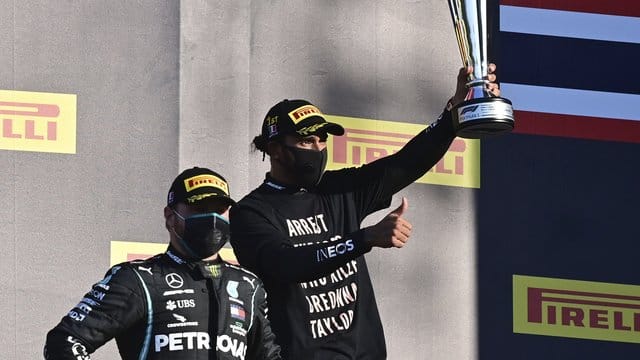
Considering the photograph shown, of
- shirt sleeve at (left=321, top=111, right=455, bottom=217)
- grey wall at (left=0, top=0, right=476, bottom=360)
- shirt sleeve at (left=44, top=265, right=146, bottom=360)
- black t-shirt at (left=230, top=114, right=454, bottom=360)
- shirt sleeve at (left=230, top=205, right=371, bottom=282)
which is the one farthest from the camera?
grey wall at (left=0, top=0, right=476, bottom=360)

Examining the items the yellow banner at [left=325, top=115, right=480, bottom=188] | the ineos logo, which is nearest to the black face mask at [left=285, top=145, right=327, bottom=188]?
the ineos logo

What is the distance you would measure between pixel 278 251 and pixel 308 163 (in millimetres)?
346

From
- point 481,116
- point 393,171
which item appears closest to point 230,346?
point 393,171

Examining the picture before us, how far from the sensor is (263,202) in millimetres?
5270

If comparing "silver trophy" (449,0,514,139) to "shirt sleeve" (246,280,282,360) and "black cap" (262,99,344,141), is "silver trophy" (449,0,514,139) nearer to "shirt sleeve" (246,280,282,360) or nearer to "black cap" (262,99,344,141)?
"black cap" (262,99,344,141)

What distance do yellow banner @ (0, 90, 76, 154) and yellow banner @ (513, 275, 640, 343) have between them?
193 centimetres

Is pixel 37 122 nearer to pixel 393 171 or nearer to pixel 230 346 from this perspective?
pixel 393 171

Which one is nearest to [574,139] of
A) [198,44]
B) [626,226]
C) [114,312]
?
[626,226]

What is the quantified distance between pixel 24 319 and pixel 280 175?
1354mm

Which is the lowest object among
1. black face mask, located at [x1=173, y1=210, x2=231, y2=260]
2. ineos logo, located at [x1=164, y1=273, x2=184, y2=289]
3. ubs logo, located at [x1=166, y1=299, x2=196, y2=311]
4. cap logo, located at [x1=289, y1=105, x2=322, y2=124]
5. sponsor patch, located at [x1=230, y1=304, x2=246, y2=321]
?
sponsor patch, located at [x1=230, y1=304, x2=246, y2=321]

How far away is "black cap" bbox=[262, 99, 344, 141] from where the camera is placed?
17.1 feet

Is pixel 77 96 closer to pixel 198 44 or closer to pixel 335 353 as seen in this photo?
pixel 198 44

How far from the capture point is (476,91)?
5.42 m

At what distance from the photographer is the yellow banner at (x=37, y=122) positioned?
6270 millimetres
